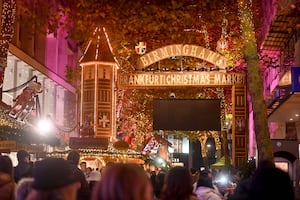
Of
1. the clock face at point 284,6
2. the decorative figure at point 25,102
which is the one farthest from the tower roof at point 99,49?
the clock face at point 284,6

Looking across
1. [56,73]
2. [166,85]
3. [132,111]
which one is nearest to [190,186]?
[166,85]

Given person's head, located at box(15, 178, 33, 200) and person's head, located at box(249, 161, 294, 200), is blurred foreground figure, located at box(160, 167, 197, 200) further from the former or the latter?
person's head, located at box(249, 161, 294, 200)

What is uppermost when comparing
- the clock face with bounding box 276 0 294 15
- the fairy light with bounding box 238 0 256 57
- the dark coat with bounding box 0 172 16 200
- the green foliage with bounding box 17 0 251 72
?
the green foliage with bounding box 17 0 251 72

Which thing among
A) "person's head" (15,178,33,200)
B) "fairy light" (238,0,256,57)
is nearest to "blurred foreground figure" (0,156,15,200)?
"person's head" (15,178,33,200)

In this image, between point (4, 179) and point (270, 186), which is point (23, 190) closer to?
point (4, 179)

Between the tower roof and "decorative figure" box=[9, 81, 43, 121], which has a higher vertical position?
the tower roof

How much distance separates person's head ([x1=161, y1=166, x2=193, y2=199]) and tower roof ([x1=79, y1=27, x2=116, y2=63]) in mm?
17638

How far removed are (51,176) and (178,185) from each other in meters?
2.00

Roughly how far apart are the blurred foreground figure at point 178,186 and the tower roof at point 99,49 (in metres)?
17.6

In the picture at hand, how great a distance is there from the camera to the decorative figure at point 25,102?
23464 mm

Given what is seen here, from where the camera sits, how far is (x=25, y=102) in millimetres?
24219

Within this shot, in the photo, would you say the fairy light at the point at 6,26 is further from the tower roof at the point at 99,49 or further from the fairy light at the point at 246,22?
the fairy light at the point at 246,22

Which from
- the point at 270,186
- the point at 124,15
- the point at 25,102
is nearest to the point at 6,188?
the point at 270,186

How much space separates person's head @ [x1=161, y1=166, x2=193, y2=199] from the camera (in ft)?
21.1
